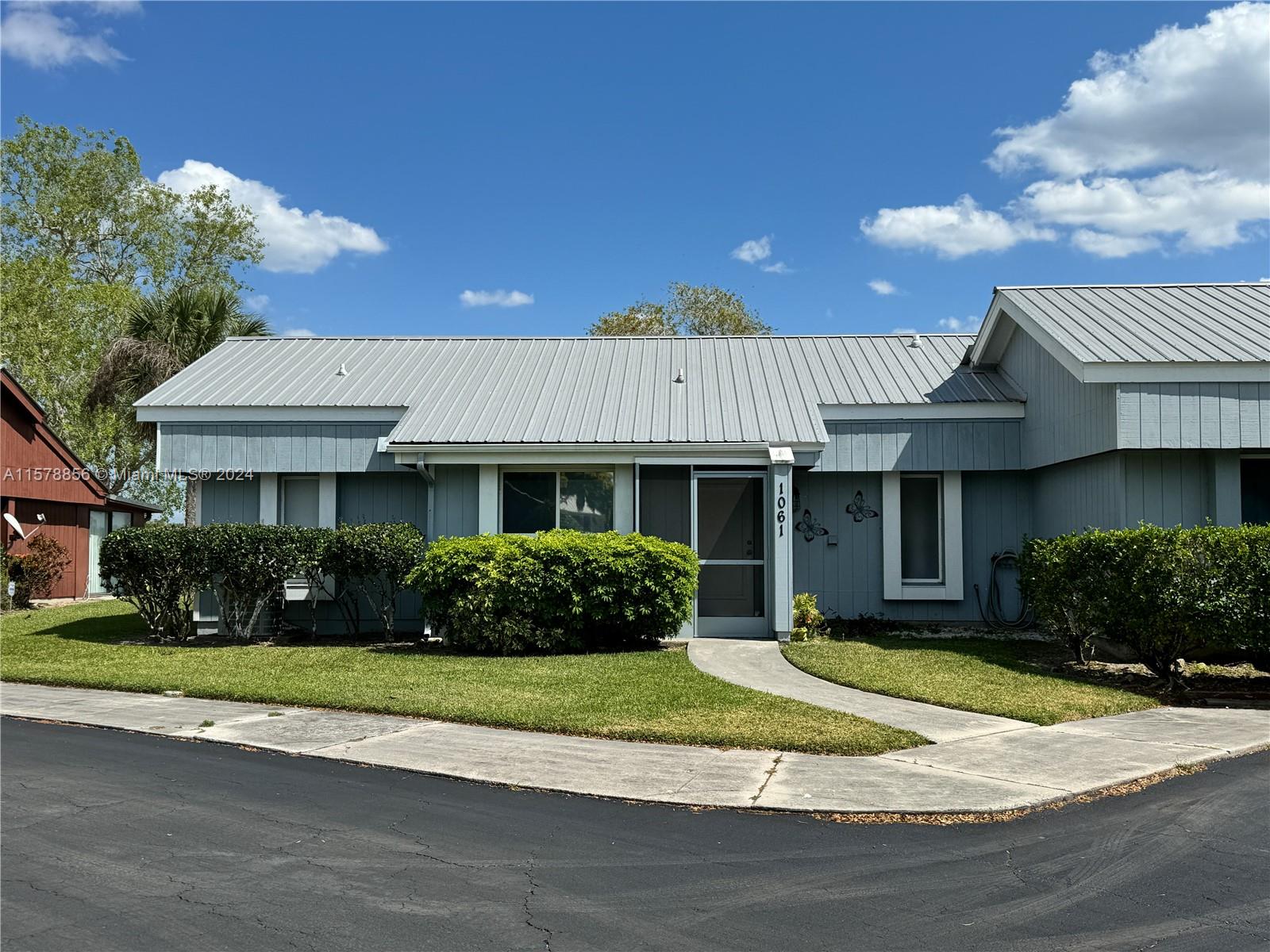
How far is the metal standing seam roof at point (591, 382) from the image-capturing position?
14.9 meters

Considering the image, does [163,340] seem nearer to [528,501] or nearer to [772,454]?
[528,501]

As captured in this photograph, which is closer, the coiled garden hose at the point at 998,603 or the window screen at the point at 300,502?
the coiled garden hose at the point at 998,603

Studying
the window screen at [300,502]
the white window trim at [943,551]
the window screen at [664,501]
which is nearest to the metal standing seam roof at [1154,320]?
the white window trim at [943,551]

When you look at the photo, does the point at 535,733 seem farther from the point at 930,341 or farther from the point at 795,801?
the point at 930,341

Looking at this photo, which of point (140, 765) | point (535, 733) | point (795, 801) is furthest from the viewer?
point (535, 733)

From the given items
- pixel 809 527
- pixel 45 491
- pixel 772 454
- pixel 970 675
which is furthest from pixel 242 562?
pixel 45 491

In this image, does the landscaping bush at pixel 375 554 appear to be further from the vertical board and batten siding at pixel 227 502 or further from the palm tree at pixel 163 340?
the palm tree at pixel 163 340

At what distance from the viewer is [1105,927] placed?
439 centimetres

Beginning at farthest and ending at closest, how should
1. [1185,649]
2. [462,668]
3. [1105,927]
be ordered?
[462,668], [1185,649], [1105,927]

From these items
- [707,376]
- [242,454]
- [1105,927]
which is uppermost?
[707,376]

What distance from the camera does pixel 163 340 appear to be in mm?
23328

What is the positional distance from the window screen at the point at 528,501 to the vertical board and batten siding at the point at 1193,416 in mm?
7818

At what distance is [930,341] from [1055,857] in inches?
569

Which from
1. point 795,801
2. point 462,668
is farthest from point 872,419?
point 795,801
